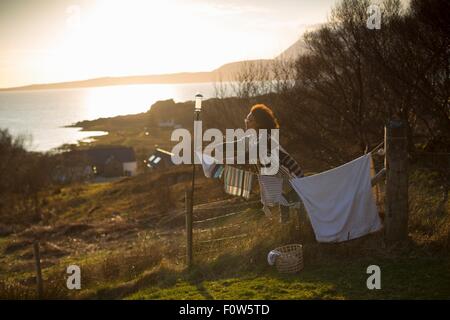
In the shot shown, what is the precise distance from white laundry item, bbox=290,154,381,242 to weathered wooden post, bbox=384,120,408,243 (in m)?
0.38

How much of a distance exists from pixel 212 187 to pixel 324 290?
968 inches

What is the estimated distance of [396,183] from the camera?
24.2 ft

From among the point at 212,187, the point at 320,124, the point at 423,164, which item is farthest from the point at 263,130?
the point at 212,187

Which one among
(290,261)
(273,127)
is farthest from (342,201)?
(273,127)

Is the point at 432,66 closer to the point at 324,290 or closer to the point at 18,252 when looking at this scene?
the point at 324,290

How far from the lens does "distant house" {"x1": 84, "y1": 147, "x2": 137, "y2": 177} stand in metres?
71.8

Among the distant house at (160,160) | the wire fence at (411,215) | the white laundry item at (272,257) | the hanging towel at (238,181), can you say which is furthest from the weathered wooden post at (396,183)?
the distant house at (160,160)

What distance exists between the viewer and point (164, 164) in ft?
211

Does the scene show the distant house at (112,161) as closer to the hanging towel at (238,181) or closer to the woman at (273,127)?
the hanging towel at (238,181)

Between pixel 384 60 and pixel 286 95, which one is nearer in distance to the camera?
pixel 384 60

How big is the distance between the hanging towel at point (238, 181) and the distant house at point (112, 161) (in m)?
57.8

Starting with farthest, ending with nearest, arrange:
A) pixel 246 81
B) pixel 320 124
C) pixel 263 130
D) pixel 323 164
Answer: pixel 246 81 < pixel 320 124 < pixel 323 164 < pixel 263 130

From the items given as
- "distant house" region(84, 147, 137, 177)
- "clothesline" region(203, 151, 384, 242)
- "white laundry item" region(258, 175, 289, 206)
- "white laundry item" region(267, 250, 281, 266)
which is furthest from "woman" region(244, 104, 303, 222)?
"distant house" region(84, 147, 137, 177)

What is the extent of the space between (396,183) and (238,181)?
28.5ft
